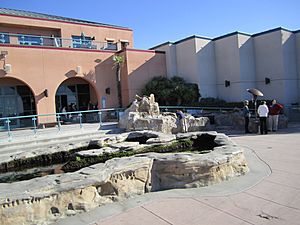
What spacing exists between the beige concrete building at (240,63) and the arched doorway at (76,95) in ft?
23.7

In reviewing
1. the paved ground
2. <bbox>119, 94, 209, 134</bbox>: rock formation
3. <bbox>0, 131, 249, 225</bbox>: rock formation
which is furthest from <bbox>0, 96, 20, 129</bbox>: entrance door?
the paved ground

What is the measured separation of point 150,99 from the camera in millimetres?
14891

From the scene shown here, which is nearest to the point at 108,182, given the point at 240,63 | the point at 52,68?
the point at 52,68

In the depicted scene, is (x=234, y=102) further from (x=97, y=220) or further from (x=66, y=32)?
(x=97, y=220)

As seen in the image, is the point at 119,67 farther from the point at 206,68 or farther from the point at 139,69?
the point at 206,68

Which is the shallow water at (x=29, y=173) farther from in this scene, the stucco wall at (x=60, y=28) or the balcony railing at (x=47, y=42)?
the stucco wall at (x=60, y=28)

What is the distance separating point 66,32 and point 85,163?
62.6 feet

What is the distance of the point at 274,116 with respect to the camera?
13.6 meters

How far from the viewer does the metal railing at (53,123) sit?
516 inches

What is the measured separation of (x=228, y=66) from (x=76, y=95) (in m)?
12.9

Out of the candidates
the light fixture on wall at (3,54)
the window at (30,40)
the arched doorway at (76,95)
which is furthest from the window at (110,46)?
the light fixture on wall at (3,54)

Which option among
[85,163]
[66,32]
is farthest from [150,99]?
[66,32]

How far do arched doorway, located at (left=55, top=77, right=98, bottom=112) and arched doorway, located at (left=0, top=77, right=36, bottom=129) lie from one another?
2226 millimetres

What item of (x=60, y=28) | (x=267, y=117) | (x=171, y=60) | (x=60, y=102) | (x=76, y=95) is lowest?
(x=267, y=117)
